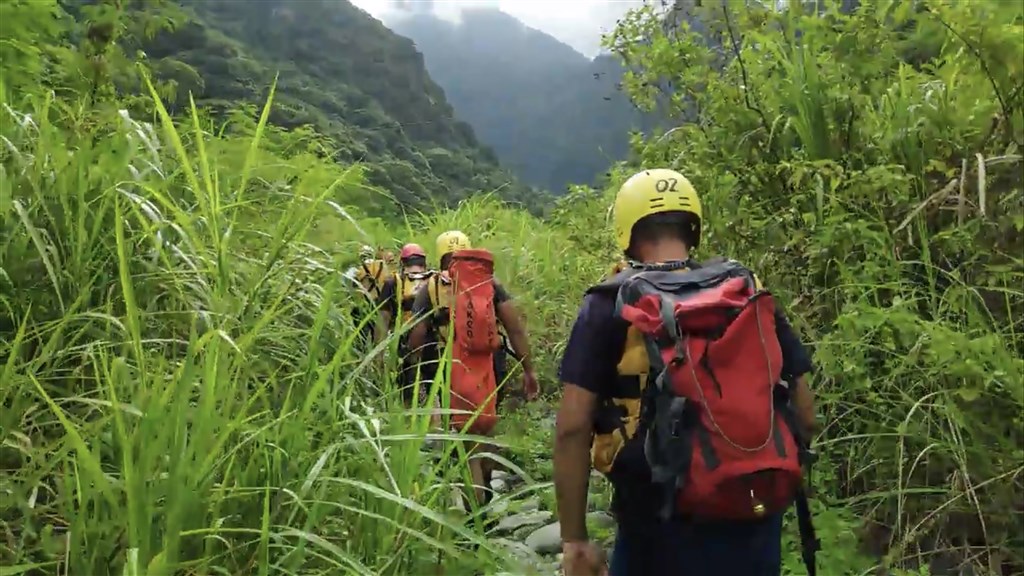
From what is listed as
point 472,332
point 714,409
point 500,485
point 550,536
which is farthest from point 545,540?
point 714,409

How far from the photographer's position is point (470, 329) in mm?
4824

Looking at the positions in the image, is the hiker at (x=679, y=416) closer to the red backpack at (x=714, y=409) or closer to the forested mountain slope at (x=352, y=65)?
the red backpack at (x=714, y=409)

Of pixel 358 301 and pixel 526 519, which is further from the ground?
pixel 358 301

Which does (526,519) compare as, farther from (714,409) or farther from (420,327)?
(714,409)

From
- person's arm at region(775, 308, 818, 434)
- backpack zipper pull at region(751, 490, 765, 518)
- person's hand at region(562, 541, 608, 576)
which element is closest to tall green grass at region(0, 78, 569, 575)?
person's hand at region(562, 541, 608, 576)

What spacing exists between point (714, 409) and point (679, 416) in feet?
0.31

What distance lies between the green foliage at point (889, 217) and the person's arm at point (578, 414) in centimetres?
133

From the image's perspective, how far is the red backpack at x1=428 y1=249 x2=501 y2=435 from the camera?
4.80 metres

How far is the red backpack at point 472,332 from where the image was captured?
4.80 m

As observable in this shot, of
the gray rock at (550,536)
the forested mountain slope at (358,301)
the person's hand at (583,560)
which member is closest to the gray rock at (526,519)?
the forested mountain slope at (358,301)

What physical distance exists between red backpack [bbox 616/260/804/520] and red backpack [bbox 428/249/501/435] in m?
2.72

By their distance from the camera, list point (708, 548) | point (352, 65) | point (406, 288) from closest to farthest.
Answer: point (708, 548)
point (406, 288)
point (352, 65)

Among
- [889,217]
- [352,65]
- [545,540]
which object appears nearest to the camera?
[889,217]

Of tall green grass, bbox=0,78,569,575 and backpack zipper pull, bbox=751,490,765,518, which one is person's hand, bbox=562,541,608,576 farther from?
backpack zipper pull, bbox=751,490,765,518
